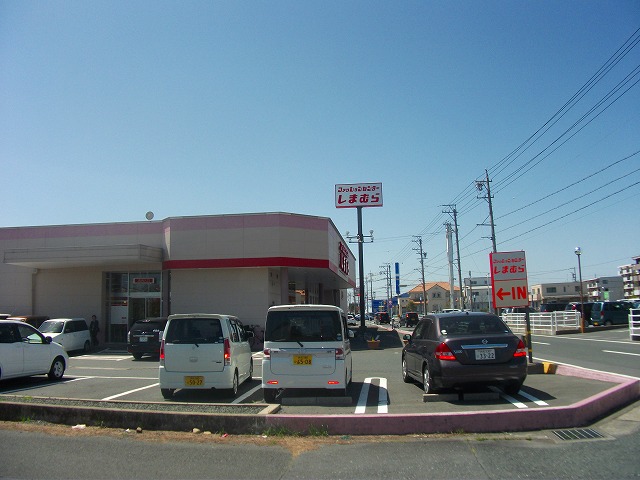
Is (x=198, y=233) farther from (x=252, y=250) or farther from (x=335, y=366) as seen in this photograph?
(x=335, y=366)

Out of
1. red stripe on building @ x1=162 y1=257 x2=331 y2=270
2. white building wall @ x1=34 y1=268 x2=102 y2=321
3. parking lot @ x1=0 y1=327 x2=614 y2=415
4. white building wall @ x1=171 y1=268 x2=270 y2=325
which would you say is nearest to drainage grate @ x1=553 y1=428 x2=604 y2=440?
parking lot @ x1=0 y1=327 x2=614 y2=415

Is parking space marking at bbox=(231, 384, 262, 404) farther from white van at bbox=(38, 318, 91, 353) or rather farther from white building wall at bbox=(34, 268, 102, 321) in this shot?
white building wall at bbox=(34, 268, 102, 321)

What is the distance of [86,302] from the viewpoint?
88.2ft

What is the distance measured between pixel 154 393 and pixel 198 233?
14952mm

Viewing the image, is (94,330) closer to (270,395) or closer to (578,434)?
(270,395)

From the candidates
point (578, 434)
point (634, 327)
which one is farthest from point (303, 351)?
point (634, 327)

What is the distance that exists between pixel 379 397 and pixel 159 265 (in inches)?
751

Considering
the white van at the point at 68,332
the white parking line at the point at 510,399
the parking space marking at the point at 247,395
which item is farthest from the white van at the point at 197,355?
the white van at the point at 68,332

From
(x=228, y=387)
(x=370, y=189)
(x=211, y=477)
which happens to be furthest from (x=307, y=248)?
(x=211, y=477)

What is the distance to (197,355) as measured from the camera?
10117 millimetres

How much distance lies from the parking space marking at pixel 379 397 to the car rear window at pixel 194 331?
314 cm

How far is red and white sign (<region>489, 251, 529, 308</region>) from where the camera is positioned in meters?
13.5

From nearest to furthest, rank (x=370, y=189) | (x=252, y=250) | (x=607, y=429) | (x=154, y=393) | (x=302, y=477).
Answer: (x=302, y=477) → (x=607, y=429) → (x=154, y=393) → (x=252, y=250) → (x=370, y=189)

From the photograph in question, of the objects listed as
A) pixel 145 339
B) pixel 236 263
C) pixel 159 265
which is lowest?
pixel 145 339
